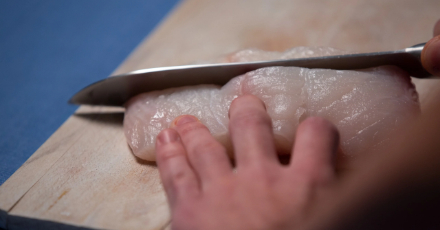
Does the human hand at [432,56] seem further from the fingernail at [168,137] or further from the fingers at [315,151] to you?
the fingernail at [168,137]

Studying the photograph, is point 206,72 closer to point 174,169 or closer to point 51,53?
point 174,169

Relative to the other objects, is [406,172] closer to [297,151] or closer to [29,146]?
[297,151]

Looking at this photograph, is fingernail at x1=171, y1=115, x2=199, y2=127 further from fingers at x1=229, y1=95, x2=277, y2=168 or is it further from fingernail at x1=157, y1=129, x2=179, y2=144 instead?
fingers at x1=229, y1=95, x2=277, y2=168

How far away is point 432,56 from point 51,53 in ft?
7.76

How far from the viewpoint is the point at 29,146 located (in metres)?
1.86

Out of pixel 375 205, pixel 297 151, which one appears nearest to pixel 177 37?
pixel 297 151

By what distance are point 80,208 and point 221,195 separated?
62cm

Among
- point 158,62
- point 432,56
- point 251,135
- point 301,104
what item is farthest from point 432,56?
point 158,62

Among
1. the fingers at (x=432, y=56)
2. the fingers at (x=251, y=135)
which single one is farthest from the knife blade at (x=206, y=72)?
the fingers at (x=251, y=135)

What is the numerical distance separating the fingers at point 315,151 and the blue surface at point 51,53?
1488 millimetres

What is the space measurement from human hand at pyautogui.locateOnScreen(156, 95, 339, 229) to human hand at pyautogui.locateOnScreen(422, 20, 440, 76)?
554mm

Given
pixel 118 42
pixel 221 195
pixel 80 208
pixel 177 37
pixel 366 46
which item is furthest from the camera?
pixel 118 42

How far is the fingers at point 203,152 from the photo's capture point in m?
1.00

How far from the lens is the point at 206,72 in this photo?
146cm
